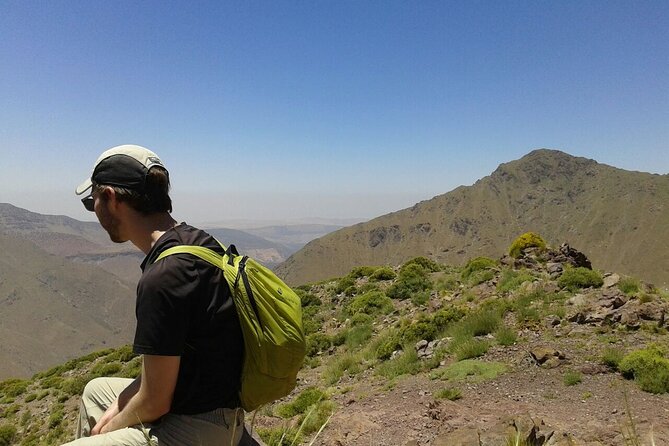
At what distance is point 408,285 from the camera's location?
1898cm

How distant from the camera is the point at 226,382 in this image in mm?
2326

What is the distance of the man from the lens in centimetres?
210

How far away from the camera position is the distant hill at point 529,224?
13900 cm

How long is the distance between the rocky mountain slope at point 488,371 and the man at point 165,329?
0.54 metres

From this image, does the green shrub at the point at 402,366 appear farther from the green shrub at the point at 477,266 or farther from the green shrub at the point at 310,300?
the green shrub at the point at 310,300

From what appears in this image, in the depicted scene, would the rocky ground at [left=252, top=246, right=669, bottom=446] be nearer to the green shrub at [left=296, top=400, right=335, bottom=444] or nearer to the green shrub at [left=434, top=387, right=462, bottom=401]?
the green shrub at [left=434, top=387, right=462, bottom=401]

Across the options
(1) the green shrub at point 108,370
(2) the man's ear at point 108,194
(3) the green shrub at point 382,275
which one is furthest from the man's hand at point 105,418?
(3) the green shrub at point 382,275

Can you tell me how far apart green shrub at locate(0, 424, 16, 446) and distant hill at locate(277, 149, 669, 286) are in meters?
144

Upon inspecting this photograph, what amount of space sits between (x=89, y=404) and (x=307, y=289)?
74.3ft

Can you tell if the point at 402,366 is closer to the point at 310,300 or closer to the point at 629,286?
the point at 629,286

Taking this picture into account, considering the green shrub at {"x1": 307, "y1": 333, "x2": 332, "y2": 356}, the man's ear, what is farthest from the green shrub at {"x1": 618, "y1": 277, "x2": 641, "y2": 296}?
the man's ear

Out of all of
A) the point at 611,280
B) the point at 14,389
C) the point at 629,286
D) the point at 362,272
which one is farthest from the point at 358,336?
the point at 14,389

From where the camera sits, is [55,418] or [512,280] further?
[55,418]

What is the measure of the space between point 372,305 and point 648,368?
11.2 meters
